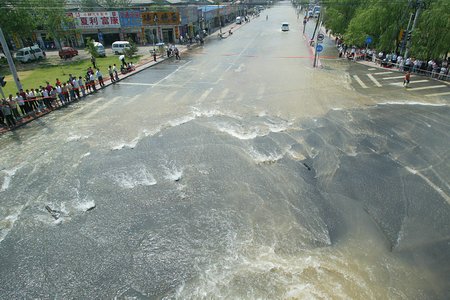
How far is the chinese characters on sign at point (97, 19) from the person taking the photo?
4519 centimetres

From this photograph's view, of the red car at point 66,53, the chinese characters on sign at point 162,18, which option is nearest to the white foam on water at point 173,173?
the red car at point 66,53

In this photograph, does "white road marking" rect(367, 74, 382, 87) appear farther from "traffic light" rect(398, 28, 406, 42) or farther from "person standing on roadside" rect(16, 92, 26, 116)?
"person standing on roadside" rect(16, 92, 26, 116)

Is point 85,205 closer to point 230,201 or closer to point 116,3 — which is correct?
point 230,201

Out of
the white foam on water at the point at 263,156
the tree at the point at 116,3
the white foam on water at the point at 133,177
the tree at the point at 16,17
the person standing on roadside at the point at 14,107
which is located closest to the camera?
the white foam on water at the point at 133,177

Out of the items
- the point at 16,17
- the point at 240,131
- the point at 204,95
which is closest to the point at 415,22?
the point at 204,95

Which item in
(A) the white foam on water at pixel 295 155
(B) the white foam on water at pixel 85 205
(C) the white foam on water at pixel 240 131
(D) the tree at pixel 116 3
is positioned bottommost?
(B) the white foam on water at pixel 85 205

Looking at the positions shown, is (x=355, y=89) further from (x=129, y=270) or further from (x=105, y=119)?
(x=129, y=270)

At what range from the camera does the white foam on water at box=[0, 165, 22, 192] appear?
470 inches

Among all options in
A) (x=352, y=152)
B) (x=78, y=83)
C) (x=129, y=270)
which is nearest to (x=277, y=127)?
(x=352, y=152)

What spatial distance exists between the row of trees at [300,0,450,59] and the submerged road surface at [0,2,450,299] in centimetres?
767

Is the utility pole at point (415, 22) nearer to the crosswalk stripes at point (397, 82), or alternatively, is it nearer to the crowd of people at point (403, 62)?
the crowd of people at point (403, 62)

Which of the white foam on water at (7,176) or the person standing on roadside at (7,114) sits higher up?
the person standing on roadside at (7,114)

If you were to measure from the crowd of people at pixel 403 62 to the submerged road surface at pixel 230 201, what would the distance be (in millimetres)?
5864

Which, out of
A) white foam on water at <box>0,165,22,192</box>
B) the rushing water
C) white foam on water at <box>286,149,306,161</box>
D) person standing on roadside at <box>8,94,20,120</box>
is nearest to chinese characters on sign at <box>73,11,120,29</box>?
person standing on roadside at <box>8,94,20,120</box>
